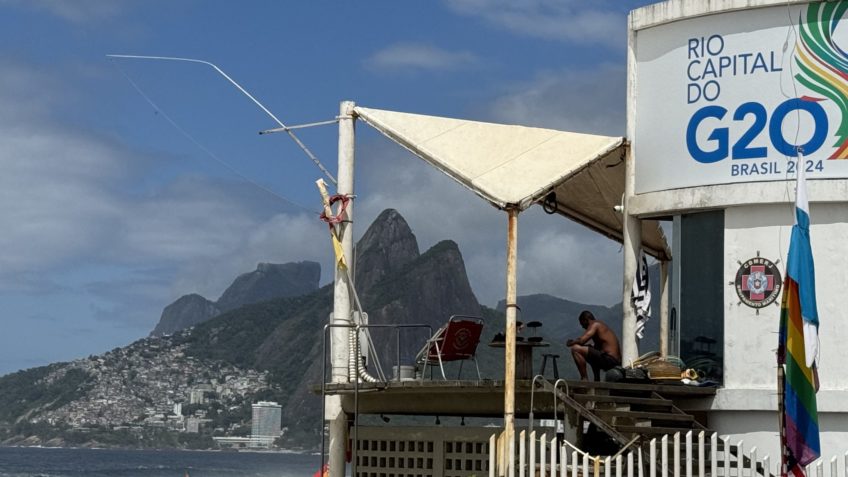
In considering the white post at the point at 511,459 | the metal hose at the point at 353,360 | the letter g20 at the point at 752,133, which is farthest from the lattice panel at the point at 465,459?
the letter g20 at the point at 752,133

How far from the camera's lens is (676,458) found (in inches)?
630

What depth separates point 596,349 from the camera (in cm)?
1995

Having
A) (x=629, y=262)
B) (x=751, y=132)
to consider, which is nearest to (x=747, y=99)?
(x=751, y=132)

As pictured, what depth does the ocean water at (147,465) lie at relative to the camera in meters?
146

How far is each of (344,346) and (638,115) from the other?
5.45 metres

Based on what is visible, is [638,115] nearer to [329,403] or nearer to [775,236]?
[775,236]

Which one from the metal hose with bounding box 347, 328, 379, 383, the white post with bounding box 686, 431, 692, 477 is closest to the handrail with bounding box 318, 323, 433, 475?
the metal hose with bounding box 347, 328, 379, 383

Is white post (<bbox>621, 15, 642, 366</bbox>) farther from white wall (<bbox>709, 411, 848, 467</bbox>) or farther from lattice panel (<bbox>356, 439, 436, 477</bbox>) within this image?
lattice panel (<bbox>356, 439, 436, 477</bbox>)

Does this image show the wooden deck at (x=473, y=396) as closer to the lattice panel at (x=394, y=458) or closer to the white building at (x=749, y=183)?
the lattice panel at (x=394, y=458)

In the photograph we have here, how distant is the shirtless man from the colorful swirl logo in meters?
3.79

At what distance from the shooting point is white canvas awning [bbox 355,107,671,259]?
18547 mm

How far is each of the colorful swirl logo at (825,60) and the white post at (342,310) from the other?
6.57 metres

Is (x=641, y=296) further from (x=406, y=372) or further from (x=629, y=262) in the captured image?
(x=406, y=372)

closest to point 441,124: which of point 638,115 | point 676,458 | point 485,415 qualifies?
point 638,115
